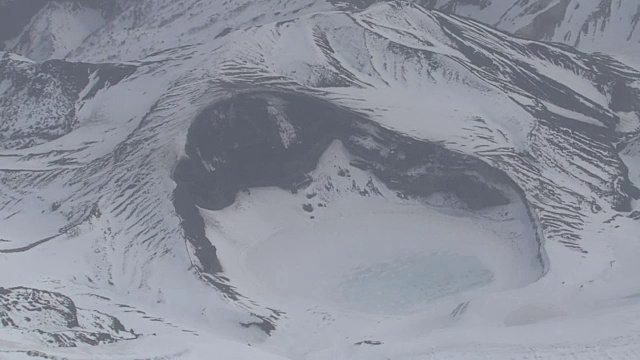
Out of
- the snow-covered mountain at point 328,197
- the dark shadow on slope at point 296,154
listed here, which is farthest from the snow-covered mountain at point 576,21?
the dark shadow on slope at point 296,154

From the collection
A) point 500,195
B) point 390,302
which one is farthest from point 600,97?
point 390,302

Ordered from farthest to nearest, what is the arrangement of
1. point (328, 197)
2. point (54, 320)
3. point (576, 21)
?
point (576, 21) < point (328, 197) < point (54, 320)

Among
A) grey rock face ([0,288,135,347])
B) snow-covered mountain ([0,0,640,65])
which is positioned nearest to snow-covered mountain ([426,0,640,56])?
snow-covered mountain ([0,0,640,65])

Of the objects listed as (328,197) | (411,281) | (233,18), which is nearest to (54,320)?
(411,281)

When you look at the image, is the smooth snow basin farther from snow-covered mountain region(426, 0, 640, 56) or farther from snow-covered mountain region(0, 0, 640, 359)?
snow-covered mountain region(426, 0, 640, 56)

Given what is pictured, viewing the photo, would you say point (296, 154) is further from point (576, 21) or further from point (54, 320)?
point (576, 21)

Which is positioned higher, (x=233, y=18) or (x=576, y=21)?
(x=233, y=18)

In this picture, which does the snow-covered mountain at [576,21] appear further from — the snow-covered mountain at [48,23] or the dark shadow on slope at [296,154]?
the snow-covered mountain at [48,23]

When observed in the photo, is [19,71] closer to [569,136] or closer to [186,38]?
[186,38]
